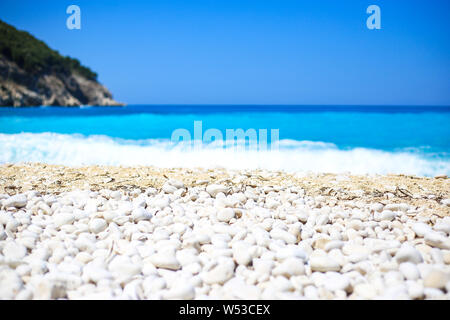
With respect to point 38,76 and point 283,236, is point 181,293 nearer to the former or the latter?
point 283,236

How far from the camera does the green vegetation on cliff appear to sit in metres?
34.5

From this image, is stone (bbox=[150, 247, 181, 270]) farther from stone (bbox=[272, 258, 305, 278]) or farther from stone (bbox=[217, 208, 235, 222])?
stone (bbox=[217, 208, 235, 222])

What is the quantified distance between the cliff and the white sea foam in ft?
103

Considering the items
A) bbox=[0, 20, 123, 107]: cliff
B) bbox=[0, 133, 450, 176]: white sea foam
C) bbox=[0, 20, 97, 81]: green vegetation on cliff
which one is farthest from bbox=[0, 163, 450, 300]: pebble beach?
bbox=[0, 20, 97, 81]: green vegetation on cliff

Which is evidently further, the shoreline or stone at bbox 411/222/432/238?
the shoreline

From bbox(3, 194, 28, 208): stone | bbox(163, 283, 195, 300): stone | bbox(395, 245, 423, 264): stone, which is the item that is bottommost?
bbox(163, 283, 195, 300): stone

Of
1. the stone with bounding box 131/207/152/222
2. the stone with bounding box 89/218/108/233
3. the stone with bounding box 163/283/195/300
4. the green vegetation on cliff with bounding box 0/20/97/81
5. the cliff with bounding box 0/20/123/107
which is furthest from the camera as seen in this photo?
the green vegetation on cliff with bounding box 0/20/97/81

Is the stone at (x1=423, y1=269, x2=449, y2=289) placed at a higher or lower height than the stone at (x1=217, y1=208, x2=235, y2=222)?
lower

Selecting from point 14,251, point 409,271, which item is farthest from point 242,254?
point 14,251

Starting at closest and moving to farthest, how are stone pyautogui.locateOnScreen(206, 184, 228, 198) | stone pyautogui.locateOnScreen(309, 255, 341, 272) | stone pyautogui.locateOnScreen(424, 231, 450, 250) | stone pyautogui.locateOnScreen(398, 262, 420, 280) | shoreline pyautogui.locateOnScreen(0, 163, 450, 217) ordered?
stone pyautogui.locateOnScreen(398, 262, 420, 280)
stone pyautogui.locateOnScreen(309, 255, 341, 272)
stone pyautogui.locateOnScreen(424, 231, 450, 250)
stone pyautogui.locateOnScreen(206, 184, 228, 198)
shoreline pyautogui.locateOnScreen(0, 163, 450, 217)

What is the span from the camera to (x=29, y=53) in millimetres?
37344

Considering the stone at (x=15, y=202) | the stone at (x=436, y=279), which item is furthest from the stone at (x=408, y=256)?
the stone at (x=15, y=202)

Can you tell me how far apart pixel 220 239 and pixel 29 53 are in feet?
139

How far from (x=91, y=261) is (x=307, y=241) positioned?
1306 millimetres
